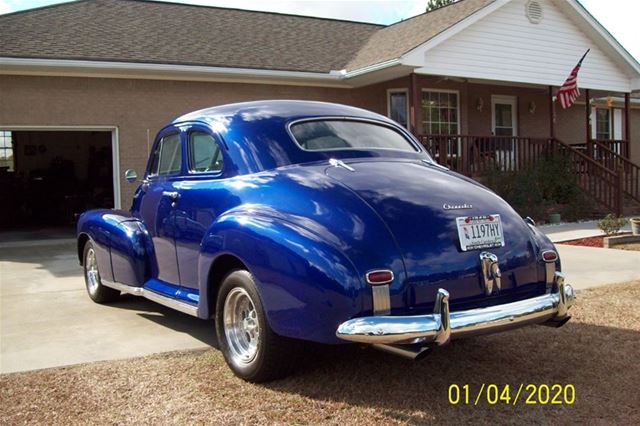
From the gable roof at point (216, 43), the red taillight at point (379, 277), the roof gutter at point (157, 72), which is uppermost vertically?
the gable roof at point (216, 43)

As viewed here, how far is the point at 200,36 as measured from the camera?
48.4 feet

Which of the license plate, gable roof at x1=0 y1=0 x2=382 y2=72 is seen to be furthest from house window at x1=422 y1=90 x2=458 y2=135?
the license plate

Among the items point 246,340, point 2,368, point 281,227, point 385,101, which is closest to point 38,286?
point 2,368

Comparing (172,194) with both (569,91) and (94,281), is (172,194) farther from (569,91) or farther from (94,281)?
(569,91)

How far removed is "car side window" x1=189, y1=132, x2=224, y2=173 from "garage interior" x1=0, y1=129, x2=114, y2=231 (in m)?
12.0

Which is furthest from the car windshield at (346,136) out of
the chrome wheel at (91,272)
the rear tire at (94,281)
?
the chrome wheel at (91,272)

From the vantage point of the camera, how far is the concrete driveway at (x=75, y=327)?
15.2 feet

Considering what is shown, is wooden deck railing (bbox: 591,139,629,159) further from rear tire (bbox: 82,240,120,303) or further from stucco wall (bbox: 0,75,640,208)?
rear tire (bbox: 82,240,120,303)

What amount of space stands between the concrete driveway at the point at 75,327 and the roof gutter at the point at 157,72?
214 inches

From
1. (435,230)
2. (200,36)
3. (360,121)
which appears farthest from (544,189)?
(435,230)

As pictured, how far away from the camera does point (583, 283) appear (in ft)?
22.7

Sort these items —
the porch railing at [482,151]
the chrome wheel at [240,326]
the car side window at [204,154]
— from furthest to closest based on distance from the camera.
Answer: the porch railing at [482,151] < the car side window at [204,154] < the chrome wheel at [240,326]

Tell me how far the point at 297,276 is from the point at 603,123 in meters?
21.5

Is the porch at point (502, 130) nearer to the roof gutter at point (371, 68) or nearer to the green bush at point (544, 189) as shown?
the green bush at point (544, 189)
